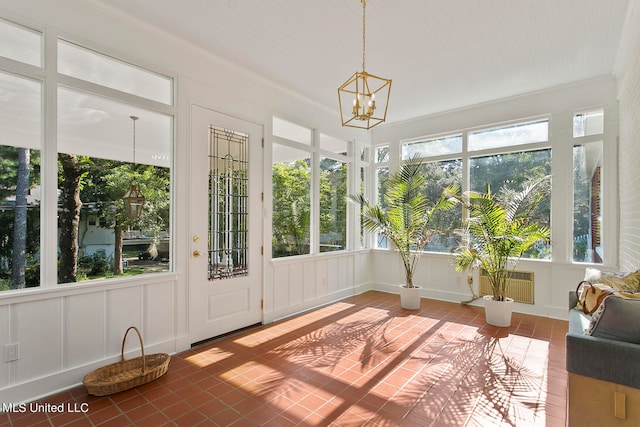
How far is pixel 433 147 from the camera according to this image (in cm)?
550

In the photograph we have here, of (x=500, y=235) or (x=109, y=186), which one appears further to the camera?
(x=500, y=235)

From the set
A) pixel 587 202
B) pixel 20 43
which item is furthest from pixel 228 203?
pixel 587 202

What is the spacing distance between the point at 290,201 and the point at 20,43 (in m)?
3.02

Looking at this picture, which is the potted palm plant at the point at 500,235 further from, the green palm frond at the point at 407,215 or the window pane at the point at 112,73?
the window pane at the point at 112,73

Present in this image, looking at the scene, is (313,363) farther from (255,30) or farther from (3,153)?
(255,30)

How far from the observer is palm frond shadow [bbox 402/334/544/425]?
7.57ft

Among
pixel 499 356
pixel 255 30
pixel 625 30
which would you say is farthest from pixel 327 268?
pixel 625 30

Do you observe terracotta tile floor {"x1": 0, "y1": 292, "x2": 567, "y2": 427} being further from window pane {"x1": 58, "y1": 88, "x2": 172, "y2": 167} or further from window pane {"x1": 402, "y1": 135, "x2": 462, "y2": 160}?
window pane {"x1": 402, "y1": 135, "x2": 462, "y2": 160}

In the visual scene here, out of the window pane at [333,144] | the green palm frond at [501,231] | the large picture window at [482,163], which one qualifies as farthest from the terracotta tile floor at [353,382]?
the window pane at [333,144]

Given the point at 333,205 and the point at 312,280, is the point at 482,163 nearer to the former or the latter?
the point at 333,205

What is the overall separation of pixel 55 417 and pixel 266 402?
1.40 metres

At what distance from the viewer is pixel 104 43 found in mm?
2756

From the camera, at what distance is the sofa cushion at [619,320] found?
1.71 m

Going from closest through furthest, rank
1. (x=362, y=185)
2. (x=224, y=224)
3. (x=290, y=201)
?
(x=224, y=224), (x=290, y=201), (x=362, y=185)
